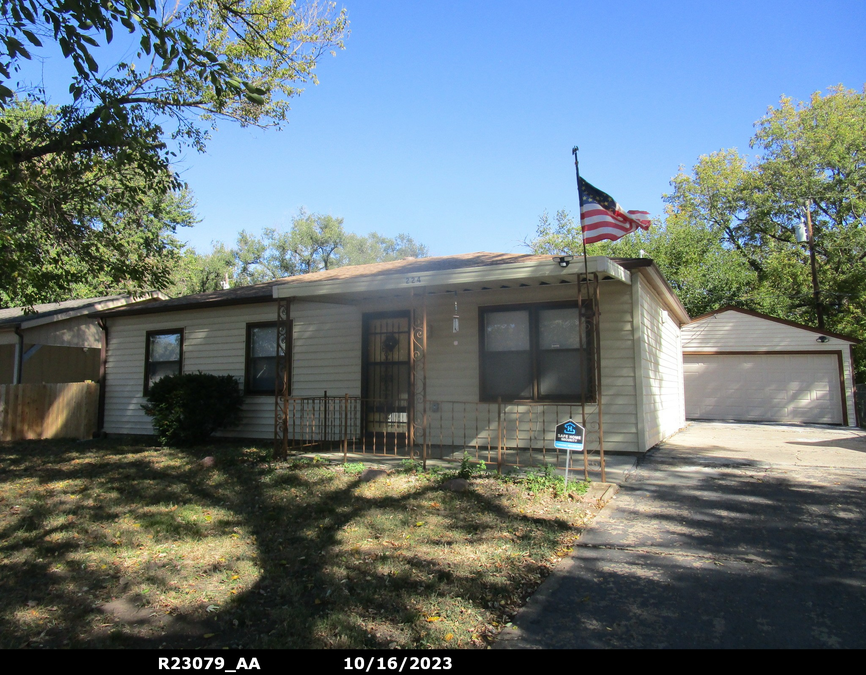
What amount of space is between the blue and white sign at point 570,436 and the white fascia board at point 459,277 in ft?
5.80

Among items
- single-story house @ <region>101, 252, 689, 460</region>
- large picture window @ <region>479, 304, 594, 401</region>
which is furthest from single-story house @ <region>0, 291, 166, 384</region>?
large picture window @ <region>479, 304, 594, 401</region>

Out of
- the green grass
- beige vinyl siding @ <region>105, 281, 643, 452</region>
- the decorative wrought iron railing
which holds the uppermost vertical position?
beige vinyl siding @ <region>105, 281, 643, 452</region>

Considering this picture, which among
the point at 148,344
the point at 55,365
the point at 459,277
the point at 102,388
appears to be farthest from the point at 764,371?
the point at 55,365

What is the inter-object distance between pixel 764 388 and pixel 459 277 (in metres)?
12.9

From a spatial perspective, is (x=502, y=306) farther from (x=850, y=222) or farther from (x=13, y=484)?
(x=850, y=222)

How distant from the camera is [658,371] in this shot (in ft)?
32.6

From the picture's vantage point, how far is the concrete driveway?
295 centimetres

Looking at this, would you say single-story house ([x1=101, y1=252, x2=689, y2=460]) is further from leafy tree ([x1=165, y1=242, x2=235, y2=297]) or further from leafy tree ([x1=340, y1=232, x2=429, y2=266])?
leafy tree ([x1=340, y1=232, x2=429, y2=266])

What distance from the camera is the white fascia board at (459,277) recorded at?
643cm

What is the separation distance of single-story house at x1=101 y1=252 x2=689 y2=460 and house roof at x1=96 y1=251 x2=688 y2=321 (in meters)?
0.03

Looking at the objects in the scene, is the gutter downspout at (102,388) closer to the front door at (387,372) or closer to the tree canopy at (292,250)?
the front door at (387,372)

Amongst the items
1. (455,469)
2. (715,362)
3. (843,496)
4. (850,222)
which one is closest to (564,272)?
(455,469)

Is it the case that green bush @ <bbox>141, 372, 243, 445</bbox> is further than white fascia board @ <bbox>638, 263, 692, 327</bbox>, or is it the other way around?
green bush @ <bbox>141, 372, 243, 445</bbox>

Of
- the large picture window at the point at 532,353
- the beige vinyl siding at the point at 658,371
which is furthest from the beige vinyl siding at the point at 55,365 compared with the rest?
the beige vinyl siding at the point at 658,371
